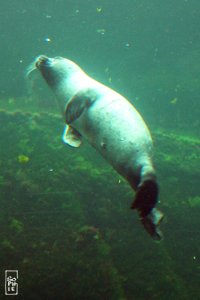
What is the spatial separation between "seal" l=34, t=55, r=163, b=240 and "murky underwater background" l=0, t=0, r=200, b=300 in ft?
7.73

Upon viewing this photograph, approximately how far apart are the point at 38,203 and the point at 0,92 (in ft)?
44.5

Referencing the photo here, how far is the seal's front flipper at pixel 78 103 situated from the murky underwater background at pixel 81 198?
267 centimetres

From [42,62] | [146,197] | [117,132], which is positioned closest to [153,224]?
[146,197]

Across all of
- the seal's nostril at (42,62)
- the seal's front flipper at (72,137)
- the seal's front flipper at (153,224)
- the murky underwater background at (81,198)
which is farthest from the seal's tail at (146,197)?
the seal's nostril at (42,62)

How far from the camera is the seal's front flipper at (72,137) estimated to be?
4741mm

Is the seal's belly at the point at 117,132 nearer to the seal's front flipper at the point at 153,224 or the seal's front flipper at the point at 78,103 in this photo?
the seal's front flipper at the point at 78,103

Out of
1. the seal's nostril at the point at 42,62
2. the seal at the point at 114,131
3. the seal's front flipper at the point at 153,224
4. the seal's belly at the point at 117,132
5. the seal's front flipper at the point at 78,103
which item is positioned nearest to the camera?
the seal at the point at 114,131

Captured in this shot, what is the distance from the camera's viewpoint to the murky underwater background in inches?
216

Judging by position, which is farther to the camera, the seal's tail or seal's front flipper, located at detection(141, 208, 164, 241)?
seal's front flipper, located at detection(141, 208, 164, 241)

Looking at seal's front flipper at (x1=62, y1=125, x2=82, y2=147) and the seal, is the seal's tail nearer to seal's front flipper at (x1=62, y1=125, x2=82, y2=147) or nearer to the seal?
the seal

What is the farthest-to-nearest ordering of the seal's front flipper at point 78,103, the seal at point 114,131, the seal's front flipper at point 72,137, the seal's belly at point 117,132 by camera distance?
the seal's front flipper at point 72,137 → the seal's front flipper at point 78,103 → the seal's belly at point 117,132 → the seal at point 114,131

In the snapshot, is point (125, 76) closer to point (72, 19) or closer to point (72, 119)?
point (72, 19)

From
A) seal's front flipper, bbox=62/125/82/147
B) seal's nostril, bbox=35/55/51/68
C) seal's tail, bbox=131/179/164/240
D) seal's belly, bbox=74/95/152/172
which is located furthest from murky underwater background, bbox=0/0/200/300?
Result: seal's nostril, bbox=35/55/51/68

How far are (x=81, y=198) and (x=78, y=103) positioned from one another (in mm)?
A: 3676
